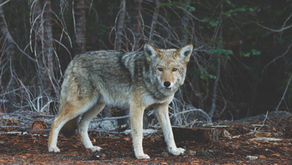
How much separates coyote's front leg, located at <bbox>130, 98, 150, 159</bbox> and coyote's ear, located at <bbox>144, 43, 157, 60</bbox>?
2.24 feet

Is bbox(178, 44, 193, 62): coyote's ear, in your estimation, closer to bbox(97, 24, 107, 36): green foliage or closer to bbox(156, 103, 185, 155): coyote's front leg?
bbox(156, 103, 185, 155): coyote's front leg

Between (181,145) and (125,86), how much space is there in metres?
1.38

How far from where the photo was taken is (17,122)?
23.0 ft

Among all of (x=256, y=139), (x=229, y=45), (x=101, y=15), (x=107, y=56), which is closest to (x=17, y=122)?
(x=107, y=56)

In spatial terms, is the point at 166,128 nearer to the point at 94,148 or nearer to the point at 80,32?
the point at 94,148

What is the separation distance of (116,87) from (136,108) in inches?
25.1

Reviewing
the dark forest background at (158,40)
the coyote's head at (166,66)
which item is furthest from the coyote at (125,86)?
the dark forest background at (158,40)

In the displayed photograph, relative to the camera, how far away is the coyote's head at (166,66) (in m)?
4.89

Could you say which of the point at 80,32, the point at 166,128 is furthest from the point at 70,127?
the point at 80,32

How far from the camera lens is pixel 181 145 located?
5.86m

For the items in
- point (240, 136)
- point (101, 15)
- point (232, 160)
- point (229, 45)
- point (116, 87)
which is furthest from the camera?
point (229, 45)

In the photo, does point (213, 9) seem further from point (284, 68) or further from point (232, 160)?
point (232, 160)

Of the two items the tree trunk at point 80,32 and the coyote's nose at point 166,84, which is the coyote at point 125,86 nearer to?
the coyote's nose at point 166,84

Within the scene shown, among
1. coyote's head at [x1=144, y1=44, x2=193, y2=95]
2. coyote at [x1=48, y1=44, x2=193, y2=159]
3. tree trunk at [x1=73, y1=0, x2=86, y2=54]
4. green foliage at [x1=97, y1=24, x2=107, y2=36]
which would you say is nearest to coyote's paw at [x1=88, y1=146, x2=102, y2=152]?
coyote at [x1=48, y1=44, x2=193, y2=159]
